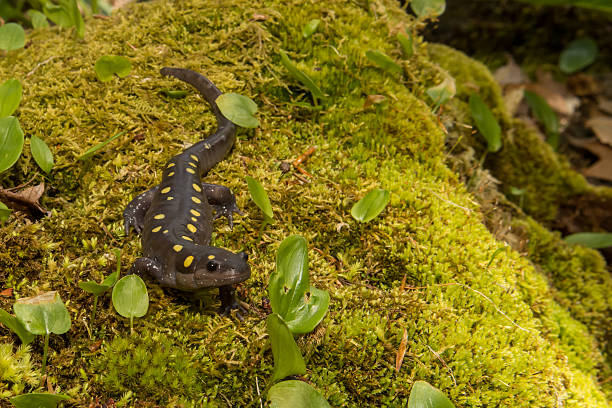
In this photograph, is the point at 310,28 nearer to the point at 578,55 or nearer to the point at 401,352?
the point at 401,352

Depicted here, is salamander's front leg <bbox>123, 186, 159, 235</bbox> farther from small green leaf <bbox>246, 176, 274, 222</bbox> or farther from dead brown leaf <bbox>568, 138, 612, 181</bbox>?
dead brown leaf <bbox>568, 138, 612, 181</bbox>

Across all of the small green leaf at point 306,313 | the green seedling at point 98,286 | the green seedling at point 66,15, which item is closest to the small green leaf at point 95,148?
the green seedling at point 98,286

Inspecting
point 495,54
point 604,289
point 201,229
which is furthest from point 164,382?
point 495,54

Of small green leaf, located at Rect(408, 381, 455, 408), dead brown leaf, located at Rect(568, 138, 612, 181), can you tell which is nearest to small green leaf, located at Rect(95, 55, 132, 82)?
small green leaf, located at Rect(408, 381, 455, 408)

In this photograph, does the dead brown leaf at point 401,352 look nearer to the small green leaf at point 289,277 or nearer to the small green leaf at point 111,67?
the small green leaf at point 289,277

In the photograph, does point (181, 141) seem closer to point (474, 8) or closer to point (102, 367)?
point (102, 367)
